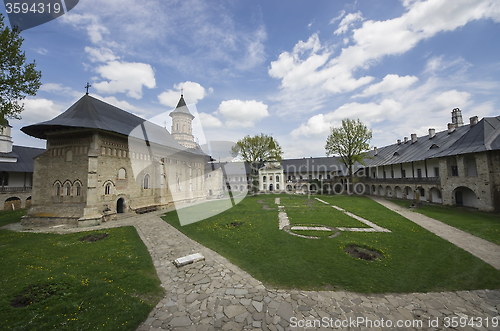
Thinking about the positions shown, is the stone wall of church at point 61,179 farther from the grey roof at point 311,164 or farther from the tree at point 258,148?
the grey roof at point 311,164

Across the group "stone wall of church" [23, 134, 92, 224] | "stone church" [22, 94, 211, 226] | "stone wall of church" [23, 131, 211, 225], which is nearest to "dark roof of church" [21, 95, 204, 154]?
"stone church" [22, 94, 211, 226]

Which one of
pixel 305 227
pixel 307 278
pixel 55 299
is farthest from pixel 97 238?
pixel 305 227

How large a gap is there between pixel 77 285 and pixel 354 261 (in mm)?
10135

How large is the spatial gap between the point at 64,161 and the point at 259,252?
19.8 m

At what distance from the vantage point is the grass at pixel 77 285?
5.01 m

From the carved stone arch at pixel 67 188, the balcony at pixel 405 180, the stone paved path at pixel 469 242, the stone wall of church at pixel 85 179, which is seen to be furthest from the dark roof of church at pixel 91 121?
the balcony at pixel 405 180

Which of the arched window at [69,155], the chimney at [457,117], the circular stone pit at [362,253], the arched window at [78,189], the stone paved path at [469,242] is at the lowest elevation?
the stone paved path at [469,242]

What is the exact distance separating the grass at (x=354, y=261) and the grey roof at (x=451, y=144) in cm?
1527

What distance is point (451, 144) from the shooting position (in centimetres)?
2522

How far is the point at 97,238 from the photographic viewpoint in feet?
40.8

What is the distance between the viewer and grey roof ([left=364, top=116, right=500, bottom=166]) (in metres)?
20.9

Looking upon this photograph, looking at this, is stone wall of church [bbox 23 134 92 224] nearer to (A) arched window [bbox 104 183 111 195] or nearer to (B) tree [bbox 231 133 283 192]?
(A) arched window [bbox 104 183 111 195]

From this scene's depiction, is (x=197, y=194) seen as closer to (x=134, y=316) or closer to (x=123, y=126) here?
(x=123, y=126)

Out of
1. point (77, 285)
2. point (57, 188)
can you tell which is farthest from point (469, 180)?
point (57, 188)
